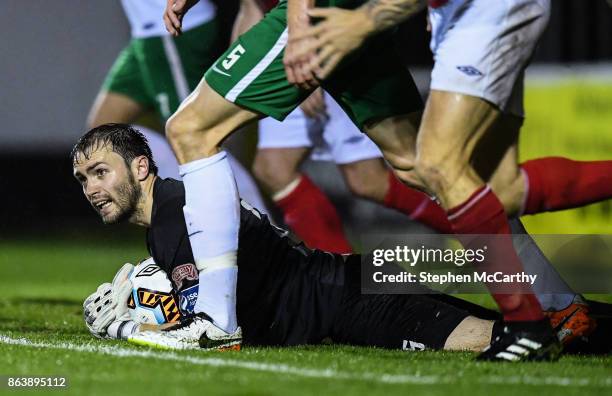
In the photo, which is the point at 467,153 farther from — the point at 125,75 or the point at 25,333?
the point at 125,75

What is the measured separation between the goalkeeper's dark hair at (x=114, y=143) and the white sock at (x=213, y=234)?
0.43m

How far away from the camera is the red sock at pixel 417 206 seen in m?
6.23

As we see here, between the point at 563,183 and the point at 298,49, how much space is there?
128 centimetres

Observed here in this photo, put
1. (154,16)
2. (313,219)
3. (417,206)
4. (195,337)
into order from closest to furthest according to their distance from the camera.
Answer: (195,337) → (417,206) → (313,219) → (154,16)

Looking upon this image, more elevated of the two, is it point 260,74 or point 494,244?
point 260,74

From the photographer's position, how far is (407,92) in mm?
4824

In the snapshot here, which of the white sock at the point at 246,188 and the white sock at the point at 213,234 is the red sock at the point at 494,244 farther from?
the white sock at the point at 246,188

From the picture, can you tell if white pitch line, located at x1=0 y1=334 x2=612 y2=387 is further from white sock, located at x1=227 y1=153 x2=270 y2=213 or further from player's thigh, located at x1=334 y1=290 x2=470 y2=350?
white sock, located at x1=227 y1=153 x2=270 y2=213

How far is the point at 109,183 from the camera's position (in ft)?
15.5

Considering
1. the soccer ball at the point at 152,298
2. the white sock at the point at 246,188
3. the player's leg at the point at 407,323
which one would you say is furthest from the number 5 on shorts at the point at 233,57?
the white sock at the point at 246,188

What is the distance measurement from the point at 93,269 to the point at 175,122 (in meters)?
4.48

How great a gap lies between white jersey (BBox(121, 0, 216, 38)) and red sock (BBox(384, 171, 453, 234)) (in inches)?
71.9

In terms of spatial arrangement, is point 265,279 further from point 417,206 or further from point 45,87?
point 45,87

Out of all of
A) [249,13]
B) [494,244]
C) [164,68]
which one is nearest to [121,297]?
[494,244]
